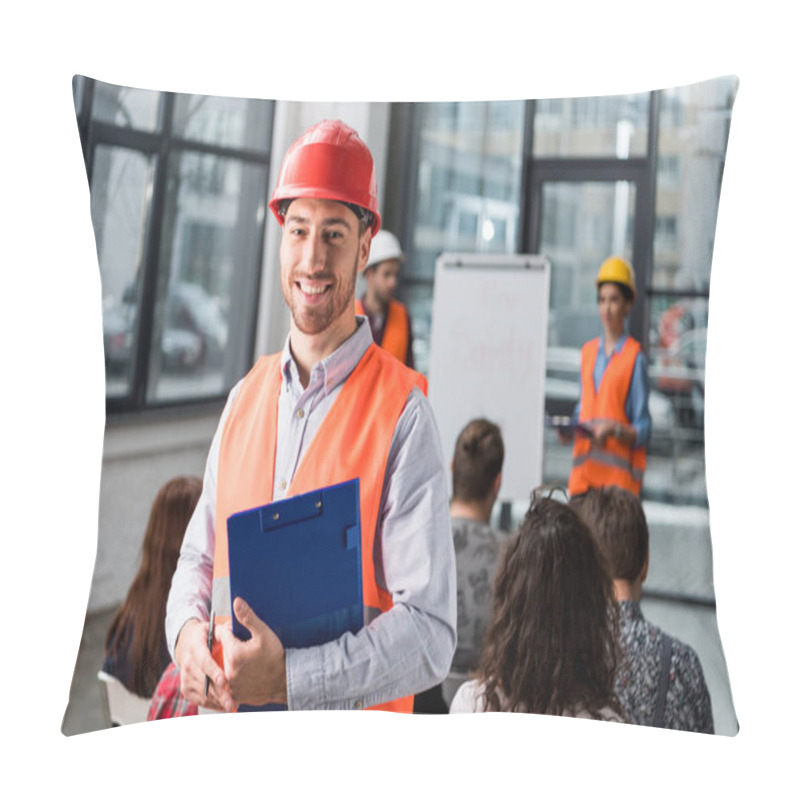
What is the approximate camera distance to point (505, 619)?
198 centimetres

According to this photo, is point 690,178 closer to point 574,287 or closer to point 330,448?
point 574,287

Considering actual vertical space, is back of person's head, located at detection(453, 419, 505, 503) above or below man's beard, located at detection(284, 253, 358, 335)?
below

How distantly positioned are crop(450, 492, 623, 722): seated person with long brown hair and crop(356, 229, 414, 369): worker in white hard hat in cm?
49

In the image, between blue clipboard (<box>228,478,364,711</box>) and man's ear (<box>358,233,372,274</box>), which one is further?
man's ear (<box>358,233,372,274</box>)

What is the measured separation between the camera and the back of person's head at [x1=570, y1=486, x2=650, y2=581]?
78.7 inches

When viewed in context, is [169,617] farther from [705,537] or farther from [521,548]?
[705,537]

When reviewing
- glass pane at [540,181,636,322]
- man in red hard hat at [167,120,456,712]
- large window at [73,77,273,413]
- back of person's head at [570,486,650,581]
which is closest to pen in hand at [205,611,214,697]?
man in red hard hat at [167,120,456,712]

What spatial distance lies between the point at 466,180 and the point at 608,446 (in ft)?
2.18

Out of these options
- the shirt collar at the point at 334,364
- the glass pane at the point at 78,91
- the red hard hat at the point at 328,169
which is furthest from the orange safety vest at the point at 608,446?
the glass pane at the point at 78,91

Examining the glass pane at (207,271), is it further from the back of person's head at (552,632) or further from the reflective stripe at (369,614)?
the back of person's head at (552,632)

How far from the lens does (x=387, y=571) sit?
6.38 feet

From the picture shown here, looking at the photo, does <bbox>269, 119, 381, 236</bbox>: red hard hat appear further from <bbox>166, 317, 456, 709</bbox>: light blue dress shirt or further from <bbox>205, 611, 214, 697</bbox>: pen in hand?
<bbox>205, 611, 214, 697</bbox>: pen in hand

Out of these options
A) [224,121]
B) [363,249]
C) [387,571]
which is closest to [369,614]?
[387,571]

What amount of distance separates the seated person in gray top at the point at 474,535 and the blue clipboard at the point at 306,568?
0.71 feet
